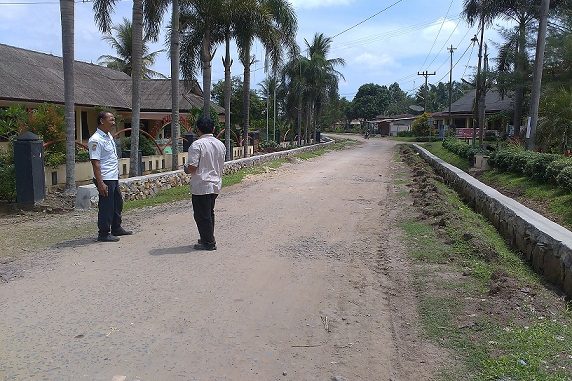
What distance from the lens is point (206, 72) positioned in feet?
66.6

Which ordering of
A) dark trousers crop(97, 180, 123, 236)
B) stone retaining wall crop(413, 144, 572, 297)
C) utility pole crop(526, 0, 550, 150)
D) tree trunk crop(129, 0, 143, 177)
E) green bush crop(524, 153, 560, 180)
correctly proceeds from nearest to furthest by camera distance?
1. stone retaining wall crop(413, 144, 572, 297)
2. dark trousers crop(97, 180, 123, 236)
3. green bush crop(524, 153, 560, 180)
4. tree trunk crop(129, 0, 143, 177)
5. utility pole crop(526, 0, 550, 150)

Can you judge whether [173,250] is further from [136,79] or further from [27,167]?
[136,79]

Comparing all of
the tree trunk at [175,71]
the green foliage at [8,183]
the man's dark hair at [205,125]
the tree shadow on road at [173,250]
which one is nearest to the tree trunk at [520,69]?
the tree trunk at [175,71]

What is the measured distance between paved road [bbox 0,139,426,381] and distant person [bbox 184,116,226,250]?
0.29 meters

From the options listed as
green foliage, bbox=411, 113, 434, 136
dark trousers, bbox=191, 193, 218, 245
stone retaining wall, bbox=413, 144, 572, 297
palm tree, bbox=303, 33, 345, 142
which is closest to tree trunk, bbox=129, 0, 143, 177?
dark trousers, bbox=191, 193, 218, 245

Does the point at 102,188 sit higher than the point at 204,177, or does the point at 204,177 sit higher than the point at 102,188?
the point at 204,177

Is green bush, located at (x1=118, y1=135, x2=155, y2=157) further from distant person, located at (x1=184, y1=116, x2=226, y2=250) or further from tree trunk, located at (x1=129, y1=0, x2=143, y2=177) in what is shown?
distant person, located at (x1=184, y1=116, x2=226, y2=250)

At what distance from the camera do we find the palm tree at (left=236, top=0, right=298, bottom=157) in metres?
21.1

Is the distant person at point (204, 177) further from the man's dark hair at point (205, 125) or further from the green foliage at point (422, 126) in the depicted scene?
the green foliage at point (422, 126)

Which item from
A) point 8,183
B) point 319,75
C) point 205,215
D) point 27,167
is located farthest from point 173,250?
point 319,75

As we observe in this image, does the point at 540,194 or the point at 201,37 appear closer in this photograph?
→ the point at 540,194

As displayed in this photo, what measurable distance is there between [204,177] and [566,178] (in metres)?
7.45

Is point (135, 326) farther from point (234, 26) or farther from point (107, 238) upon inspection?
point (234, 26)

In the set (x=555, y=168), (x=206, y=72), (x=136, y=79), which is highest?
(x=206, y=72)
